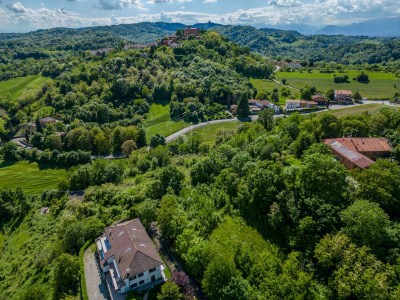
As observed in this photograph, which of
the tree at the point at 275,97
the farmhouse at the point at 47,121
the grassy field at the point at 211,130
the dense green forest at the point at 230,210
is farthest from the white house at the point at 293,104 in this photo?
the farmhouse at the point at 47,121

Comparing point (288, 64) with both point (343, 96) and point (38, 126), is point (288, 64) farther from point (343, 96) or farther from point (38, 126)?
point (38, 126)

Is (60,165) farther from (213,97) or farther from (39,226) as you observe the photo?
(213,97)

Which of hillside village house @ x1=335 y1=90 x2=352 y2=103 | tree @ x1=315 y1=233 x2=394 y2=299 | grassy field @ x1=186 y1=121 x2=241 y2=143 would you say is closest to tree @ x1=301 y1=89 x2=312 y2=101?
hillside village house @ x1=335 y1=90 x2=352 y2=103

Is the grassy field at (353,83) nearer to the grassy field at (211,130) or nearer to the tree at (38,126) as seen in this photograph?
the grassy field at (211,130)

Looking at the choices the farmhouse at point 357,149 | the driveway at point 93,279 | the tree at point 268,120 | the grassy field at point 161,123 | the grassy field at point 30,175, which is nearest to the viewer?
the driveway at point 93,279

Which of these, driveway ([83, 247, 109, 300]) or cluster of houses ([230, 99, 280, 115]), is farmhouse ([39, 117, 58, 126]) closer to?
cluster of houses ([230, 99, 280, 115])

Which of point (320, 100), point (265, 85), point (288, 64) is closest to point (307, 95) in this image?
point (320, 100)
